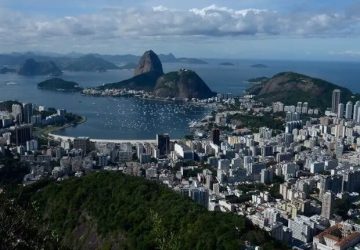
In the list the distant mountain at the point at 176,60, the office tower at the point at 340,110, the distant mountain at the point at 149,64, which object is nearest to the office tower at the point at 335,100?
the office tower at the point at 340,110

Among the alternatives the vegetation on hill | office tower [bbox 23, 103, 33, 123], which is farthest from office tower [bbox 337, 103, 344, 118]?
the vegetation on hill

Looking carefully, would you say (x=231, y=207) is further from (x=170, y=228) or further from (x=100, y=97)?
(x=100, y=97)

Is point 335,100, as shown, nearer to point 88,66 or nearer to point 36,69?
point 36,69

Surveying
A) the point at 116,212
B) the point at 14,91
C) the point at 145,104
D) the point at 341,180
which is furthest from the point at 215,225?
the point at 14,91

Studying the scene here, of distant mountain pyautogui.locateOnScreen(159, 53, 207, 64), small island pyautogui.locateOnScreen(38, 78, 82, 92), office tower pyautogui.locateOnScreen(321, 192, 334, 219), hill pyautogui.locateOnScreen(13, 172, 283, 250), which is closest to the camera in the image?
hill pyautogui.locateOnScreen(13, 172, 283, 250)

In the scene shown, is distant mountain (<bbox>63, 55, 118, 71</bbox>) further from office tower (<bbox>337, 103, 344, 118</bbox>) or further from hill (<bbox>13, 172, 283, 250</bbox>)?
hill (<bbox>13, 172, 283, 250</bbox>)

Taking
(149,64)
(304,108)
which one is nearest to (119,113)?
(304,108)

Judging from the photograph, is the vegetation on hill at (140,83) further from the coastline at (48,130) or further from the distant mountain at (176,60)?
the distant mountain at (176,60)

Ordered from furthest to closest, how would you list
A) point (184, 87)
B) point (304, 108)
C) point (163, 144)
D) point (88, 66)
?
1. point (88, 66)
2. point (184, 87)
3. point (304, 108)
4. point (163, 144)
